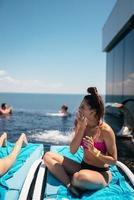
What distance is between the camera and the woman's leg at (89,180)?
4184mm

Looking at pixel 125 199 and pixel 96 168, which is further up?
pixel 96 168

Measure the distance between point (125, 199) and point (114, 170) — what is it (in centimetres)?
119

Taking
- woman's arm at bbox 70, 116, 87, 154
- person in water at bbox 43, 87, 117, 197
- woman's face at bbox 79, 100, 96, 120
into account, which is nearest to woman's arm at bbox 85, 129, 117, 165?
person in water at bbox 43, 87, 117, 197

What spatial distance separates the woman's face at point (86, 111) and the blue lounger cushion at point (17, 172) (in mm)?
1222

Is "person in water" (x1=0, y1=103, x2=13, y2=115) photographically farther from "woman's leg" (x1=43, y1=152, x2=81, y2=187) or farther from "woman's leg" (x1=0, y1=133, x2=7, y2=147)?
"woman's leg" (x1=43, y1=152, x2=81, y2=187)

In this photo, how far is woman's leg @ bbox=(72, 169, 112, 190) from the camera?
4.18 m

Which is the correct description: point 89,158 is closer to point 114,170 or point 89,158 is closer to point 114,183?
point 114,183

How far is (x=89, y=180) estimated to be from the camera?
418 cm

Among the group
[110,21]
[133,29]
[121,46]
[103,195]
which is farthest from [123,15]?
[103,195]

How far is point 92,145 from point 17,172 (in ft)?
4.82

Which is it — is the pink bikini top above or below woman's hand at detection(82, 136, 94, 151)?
below

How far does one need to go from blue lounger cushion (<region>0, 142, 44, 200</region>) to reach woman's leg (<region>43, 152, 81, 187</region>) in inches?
16.8

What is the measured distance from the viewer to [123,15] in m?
13.8

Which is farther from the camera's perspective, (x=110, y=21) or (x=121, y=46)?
(x=110, y=21)
